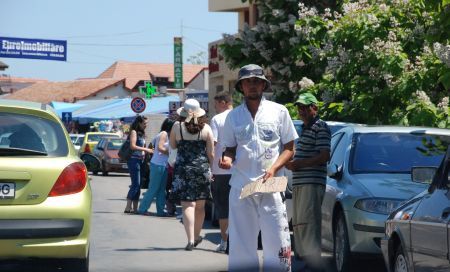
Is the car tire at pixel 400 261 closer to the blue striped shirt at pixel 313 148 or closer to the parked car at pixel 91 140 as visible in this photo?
the blue striped shirt at pixel 313 148

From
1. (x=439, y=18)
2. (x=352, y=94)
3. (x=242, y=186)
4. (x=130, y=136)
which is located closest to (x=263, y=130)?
(x=242, y=186)

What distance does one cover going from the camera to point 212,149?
42.6 feet

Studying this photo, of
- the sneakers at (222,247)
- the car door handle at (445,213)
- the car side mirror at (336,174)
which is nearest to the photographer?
the car door handle at (445,213)

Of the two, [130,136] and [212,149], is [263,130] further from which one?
[130,136]

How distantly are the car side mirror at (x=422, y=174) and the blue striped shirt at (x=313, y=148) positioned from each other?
2.65 metres

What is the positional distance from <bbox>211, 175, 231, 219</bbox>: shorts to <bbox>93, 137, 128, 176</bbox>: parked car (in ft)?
81.7

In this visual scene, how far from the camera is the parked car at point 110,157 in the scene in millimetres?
37719

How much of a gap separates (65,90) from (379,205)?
322ft

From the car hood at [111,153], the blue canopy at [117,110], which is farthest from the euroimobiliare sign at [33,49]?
the car hood at [111,153]

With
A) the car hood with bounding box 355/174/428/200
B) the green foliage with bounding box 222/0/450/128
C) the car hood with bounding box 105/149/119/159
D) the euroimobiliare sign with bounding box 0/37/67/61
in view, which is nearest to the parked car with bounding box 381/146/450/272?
the car hood with bounding box 355/174/428/200

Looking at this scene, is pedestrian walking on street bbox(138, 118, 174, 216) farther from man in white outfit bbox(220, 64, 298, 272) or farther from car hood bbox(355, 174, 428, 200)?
man in white outfit bbox(220, 64, 298, 272)

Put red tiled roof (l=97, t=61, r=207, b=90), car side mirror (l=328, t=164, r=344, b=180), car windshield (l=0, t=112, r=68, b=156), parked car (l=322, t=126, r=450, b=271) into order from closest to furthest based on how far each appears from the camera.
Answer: car windshield (l=0, t=112, r=68, b=156) < parked car (l=322, t=126, r=450, b=271) < car side mirror (l=328, t=164, r=344, b=180) < red tiled roof (l=97, t=61, r=207, b=90)

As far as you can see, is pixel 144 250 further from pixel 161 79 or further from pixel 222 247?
pixel 161 79

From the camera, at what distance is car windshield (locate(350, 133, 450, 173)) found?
11242 mm
